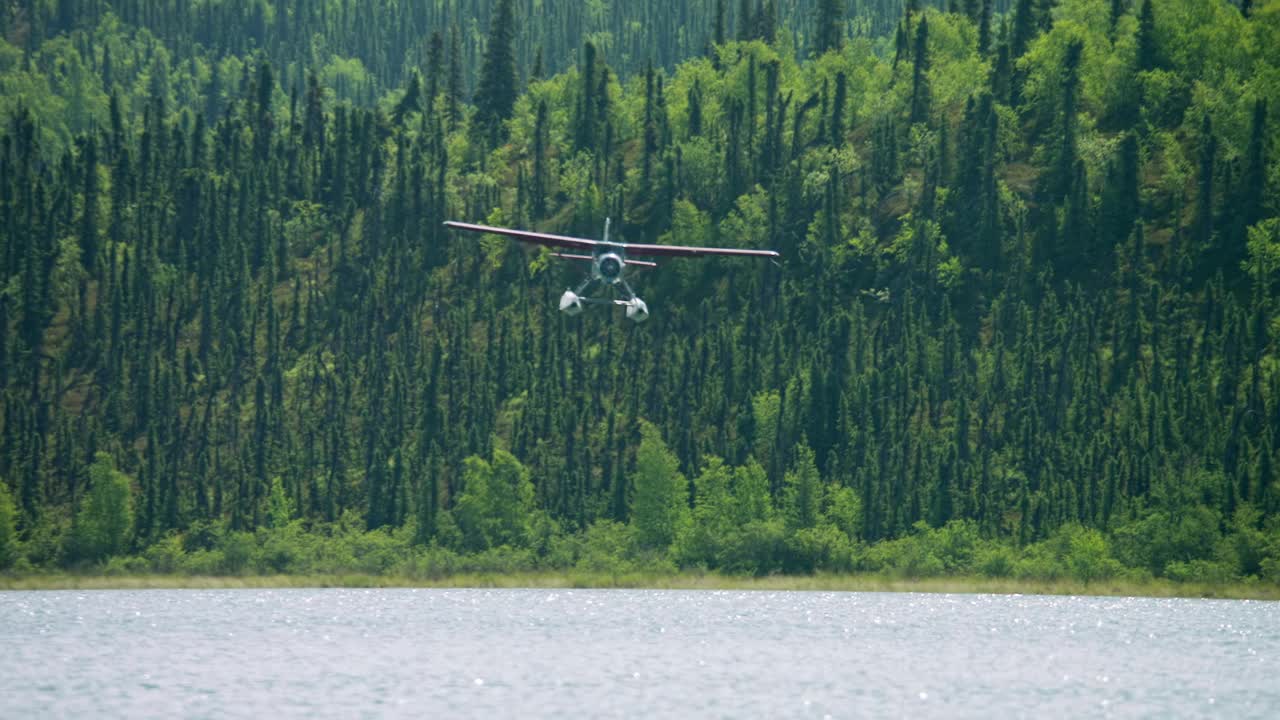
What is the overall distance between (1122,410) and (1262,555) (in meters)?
17.5

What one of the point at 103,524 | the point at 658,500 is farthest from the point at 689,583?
the point at 103,524

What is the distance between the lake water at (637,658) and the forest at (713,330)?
2022 centimetres

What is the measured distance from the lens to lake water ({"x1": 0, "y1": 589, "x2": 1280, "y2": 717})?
4522 centimetres

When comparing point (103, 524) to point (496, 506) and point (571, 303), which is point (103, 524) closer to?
point (496, 506)

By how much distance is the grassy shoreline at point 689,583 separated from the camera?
303 ft

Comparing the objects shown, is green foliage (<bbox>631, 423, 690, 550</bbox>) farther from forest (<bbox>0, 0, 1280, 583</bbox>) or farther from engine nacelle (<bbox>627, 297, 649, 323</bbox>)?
engine nacelle (<bbox>627, 297, 649, 323</bbox>)

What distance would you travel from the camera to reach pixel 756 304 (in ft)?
433

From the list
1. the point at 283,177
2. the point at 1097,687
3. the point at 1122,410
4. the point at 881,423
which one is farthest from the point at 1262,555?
the point at 283,177

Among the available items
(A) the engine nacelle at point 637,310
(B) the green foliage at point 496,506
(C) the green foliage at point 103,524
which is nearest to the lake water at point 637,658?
(A) the engine nacelle at point 637,310

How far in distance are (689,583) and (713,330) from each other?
116ft

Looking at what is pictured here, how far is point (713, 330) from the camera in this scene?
429ft

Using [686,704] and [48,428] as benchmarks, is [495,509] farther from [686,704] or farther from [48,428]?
[686,704]

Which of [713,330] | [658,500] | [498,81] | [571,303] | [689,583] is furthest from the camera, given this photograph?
[498,81]

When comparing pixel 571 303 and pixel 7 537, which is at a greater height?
pixel 571 303
